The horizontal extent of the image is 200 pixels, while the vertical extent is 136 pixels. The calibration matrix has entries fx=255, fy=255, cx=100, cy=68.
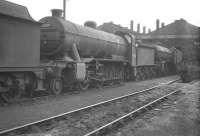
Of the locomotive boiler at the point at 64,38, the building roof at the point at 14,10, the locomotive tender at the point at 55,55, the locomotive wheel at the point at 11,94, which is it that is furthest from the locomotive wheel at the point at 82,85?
the building roof at the point at 14,10

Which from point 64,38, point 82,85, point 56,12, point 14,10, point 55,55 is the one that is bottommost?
point 82,85

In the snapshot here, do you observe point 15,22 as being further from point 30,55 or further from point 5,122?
point 5,122

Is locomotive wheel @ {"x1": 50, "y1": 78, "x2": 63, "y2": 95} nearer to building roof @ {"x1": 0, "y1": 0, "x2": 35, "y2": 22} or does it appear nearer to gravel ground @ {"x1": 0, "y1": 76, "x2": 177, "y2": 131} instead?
gravel ground @ {"x1": 0, "y1": 76, "x2": 177, "y2": 131}

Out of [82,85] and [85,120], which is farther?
[82,85]

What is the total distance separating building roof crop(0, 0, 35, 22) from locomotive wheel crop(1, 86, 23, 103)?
223 centimetres

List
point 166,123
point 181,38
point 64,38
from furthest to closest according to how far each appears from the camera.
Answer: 1. point 181,38
2. point 64,38
3. point 166,123

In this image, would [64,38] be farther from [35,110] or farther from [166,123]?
[166,123]

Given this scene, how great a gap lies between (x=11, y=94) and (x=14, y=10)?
8.64 ft

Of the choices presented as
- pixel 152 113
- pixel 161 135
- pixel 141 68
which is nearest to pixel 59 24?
pixel 152 113

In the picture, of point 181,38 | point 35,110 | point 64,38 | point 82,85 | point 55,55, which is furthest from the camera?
point 181,38

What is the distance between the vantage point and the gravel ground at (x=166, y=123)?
17.9ft

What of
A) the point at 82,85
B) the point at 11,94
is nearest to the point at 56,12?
the point at 82,85

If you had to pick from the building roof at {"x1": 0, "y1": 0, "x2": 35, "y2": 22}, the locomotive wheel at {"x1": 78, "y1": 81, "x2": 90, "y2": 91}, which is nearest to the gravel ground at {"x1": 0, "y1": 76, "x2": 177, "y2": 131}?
the locomotive wheel at {"x1": 78, "y1": 81, "x2": 90, "y2": 91}

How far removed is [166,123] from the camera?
621 cm
